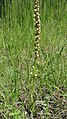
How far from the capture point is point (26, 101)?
5.16 ft

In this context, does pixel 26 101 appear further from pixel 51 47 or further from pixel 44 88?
pixel 51 47

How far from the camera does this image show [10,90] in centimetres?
156

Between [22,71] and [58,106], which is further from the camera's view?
[22,71]

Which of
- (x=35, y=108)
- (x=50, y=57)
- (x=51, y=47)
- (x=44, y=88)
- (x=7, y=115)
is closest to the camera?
(x=7, y=115)

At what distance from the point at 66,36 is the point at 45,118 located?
98 cm

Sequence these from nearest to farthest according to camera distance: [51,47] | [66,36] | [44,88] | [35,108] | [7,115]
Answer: [7,115] < [35,108] < [44,88] < [51,47] < [66,36]

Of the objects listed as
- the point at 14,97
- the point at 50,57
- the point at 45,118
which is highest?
the point at 50,57

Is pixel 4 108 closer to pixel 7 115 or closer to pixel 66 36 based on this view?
pixel 7 115

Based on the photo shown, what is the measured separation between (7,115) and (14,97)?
11 centimetres

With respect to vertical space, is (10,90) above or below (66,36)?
below

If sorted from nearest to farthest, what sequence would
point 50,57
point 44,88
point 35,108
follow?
point 35,108 < point 44,88 < point 50,57

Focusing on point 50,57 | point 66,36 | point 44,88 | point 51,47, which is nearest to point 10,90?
point 44,88

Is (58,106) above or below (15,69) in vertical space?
below

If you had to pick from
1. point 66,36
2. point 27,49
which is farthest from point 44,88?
point 66,36
